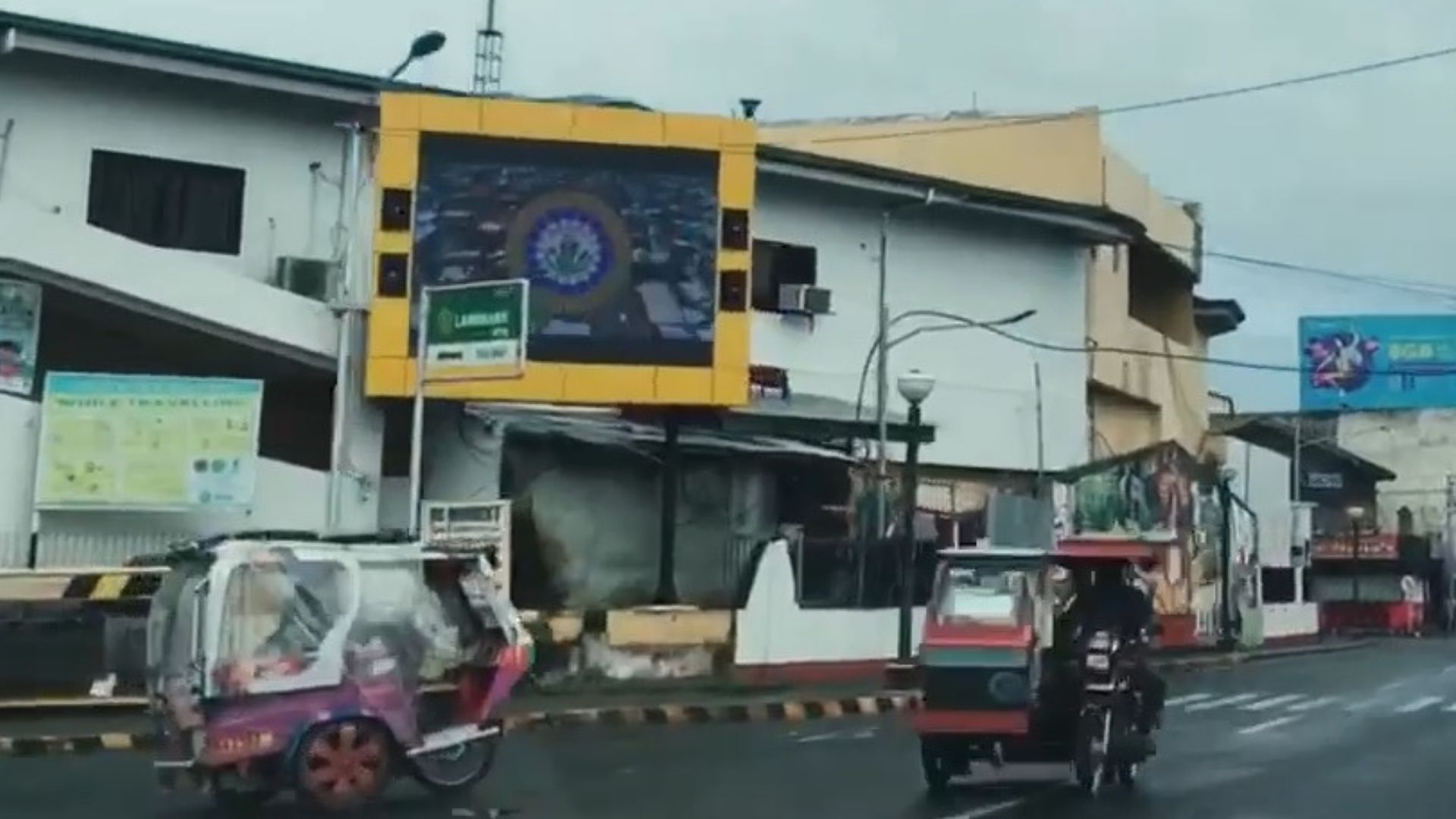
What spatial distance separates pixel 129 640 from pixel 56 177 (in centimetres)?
850

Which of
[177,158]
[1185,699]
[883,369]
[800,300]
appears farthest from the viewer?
[800,300]

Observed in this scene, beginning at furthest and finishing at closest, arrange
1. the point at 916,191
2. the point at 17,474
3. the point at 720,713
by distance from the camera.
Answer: the point at 916,191 < the point at 720,713 < the point at 17,474

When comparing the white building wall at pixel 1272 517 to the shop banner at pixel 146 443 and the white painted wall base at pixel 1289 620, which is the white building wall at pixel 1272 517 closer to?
the white painted wall base at pixel 1289 620

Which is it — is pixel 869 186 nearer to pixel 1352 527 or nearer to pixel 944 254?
pixel 944 254

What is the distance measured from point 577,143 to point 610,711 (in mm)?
8315

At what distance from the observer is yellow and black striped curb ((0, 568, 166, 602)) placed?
22750 millimetres

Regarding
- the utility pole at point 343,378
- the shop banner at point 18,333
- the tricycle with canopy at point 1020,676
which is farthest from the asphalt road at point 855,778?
the shop banner at point 18,333

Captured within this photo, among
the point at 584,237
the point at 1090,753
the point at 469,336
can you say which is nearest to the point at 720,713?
the point at 469,336

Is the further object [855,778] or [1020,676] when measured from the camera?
[855,778]

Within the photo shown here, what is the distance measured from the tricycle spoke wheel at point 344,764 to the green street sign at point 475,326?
354 inches

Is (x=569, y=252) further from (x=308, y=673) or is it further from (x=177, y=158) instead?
(x=308, y=673)

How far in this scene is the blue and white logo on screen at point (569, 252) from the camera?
2778cm

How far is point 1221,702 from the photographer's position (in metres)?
29.0

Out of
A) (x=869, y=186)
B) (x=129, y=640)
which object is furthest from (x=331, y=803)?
(x=869, y=186)
